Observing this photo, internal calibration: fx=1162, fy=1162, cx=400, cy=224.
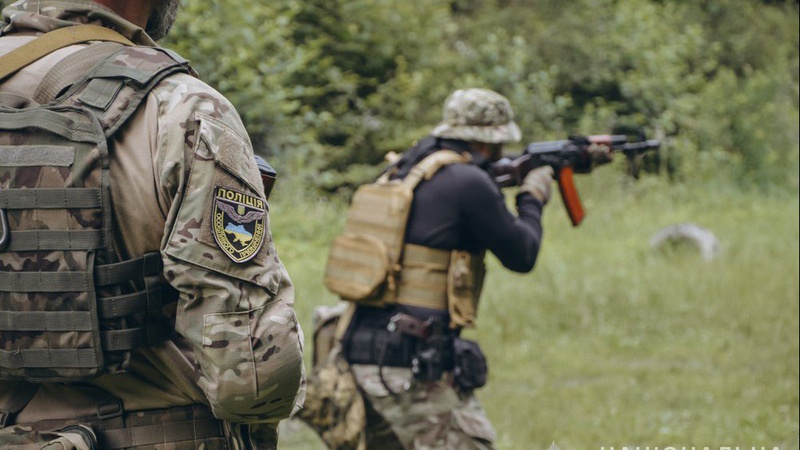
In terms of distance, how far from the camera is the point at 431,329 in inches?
177

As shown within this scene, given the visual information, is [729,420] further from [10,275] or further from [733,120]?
[733,120]

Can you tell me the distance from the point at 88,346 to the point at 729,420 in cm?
523

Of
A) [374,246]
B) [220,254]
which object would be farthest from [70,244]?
[374,246]

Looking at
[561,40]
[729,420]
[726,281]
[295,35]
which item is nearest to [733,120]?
[561,40]

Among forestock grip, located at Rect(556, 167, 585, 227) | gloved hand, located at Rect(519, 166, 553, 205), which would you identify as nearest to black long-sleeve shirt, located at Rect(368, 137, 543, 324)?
gloved hand, located at Rect(519, 166, 553, 205)

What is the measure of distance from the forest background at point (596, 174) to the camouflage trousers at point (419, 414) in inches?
75.4

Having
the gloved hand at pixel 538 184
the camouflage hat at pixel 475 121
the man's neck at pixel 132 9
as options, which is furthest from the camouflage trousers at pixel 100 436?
the gloved hand at pixel 538 184

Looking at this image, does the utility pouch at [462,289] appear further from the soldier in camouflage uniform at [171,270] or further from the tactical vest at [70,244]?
the tactical vest at [70,244]

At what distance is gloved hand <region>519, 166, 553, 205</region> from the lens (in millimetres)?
4992

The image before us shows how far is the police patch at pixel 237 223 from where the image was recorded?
2195 millimetres

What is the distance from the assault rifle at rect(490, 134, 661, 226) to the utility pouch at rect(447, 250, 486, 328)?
0.65 m

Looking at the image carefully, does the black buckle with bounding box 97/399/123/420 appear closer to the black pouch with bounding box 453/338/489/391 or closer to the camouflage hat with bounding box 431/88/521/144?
the black pouch with bounding box 453/338/489/391

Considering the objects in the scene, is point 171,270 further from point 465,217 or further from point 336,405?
point 336,405

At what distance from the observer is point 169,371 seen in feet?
7.74
